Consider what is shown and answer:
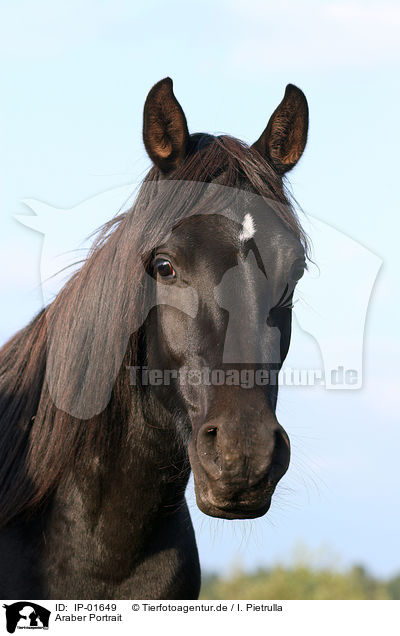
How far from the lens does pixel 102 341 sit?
3840mm

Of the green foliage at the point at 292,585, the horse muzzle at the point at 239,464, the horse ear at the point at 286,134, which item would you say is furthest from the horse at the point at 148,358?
the green foliage at the point at 292,585

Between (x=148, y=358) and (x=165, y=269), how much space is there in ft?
1.74

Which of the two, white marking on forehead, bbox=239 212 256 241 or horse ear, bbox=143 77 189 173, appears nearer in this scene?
white marking on forehead, bbox=239 212 256 241

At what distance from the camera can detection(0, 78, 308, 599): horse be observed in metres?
3.48

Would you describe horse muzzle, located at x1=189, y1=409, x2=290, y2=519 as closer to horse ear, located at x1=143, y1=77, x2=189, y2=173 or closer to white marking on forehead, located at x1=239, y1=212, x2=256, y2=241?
white marking on forehead, located at x1=239, y1=212, x2=256, y2=241

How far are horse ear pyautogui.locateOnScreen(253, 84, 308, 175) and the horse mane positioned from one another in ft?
0.59

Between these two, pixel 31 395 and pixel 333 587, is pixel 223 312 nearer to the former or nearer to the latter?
pixel 31 395

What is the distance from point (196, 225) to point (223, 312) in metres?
0.55
